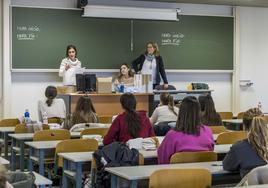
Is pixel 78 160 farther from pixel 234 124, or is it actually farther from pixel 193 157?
pixel 234 124

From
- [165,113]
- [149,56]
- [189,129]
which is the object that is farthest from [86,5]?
[189,129]

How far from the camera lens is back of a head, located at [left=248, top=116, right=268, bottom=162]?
4.05 metres

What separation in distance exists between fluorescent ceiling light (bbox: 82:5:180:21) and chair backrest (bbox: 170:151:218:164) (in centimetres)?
691

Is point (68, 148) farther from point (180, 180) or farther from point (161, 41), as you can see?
point (161, 41)

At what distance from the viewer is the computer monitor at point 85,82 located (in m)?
9.59

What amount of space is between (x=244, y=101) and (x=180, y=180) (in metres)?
9.53

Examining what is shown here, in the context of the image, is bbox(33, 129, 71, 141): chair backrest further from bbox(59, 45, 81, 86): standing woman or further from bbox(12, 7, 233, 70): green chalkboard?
bbox(12, 7, 233, 70): green chalkboard

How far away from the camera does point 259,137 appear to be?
4.07m

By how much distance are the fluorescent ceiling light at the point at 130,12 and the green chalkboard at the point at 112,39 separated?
11 cm

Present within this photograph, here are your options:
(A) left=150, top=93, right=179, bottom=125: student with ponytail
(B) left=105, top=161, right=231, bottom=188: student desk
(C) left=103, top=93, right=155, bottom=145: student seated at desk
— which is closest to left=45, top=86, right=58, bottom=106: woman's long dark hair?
(A) left=150, top=93, right=179, bottom=125: student with ponytail

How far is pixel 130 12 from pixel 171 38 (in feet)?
3.72

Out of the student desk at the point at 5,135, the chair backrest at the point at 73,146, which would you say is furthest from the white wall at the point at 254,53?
the chair backrest at the point at 73,146

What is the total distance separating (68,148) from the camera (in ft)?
17.6

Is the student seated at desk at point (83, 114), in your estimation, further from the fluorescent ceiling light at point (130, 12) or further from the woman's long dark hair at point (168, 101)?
the fluorescent ceiling light at point (130, 12)
